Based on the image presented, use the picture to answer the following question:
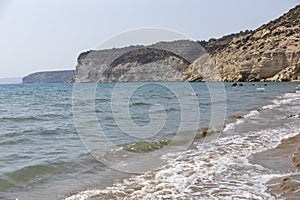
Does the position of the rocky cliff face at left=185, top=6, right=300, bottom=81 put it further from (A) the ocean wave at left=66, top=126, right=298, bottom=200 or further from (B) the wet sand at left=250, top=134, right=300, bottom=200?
(A) the ocean wave at left=66, top=126, right=298, bottom=200

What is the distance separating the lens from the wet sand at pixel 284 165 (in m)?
5.76

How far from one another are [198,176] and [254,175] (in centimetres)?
119

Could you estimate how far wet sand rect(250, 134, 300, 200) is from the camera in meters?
5.76

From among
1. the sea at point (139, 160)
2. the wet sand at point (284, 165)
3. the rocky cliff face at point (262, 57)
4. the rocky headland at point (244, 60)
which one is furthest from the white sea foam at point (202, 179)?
the rocky cliff face at point (262, 57)

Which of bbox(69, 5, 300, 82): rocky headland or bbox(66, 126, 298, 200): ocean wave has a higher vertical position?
bbox(69, 5, 300, 82): rocky headland

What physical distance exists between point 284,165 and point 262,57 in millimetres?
79121

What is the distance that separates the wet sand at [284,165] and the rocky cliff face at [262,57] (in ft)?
237

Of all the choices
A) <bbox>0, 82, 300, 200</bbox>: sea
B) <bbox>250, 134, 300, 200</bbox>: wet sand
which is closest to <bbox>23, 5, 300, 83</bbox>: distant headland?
<bbox>0, 82, 300, 200</bbox>: sea

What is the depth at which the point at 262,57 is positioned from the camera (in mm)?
82062

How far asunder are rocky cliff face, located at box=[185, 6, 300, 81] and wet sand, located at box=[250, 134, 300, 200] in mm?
72324

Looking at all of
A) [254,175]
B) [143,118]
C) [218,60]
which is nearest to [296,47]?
[218,60]

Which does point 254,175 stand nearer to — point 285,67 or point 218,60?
point 285,67

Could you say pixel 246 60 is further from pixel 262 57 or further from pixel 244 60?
pixel 262 57

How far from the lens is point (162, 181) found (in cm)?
718
